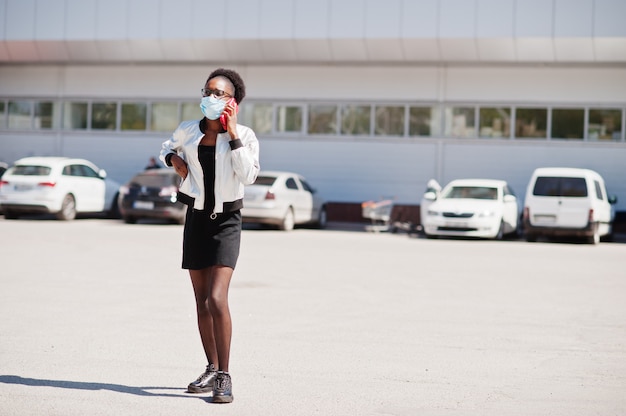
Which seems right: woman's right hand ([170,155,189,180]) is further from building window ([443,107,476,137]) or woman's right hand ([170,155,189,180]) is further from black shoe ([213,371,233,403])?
building window ([443,107,476,137])

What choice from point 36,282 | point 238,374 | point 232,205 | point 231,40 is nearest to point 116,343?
point 238,374

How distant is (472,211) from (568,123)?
803 cm

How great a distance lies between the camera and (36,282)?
1200 centimetres

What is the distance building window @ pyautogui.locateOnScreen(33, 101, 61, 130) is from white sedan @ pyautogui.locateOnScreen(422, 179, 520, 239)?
49.5 feet

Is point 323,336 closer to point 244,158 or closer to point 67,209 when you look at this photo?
point 244,158

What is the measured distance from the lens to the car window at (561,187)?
23188mm

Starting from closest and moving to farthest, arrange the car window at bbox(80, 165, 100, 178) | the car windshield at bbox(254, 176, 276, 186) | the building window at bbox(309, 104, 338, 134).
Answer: the car windshield at bbox(254, 176, 276, 186), the car window at bbox(80, 165, 100, 178), the building window at bbox(309, 104, 338, 134)

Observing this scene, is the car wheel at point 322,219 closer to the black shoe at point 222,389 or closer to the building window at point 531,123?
the building window at point 531,123

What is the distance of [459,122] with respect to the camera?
30562 millimetres

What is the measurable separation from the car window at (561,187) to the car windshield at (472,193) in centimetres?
110

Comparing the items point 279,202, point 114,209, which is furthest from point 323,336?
point 114,209

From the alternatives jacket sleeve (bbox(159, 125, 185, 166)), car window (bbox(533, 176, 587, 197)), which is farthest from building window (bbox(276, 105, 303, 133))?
jacket sleeve (bbox(159, 125, 185, 166))

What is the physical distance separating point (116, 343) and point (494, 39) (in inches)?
849

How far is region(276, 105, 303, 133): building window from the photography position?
3198cm
